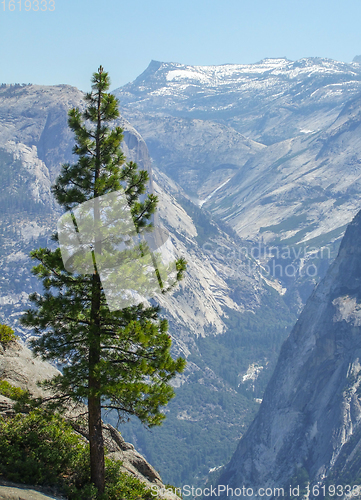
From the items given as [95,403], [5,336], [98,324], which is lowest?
[95,403]

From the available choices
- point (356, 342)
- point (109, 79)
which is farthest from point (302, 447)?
point (109, 79)

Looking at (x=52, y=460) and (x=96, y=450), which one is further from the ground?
(x=52, y=460)

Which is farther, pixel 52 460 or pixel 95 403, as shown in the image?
pixel 95 403

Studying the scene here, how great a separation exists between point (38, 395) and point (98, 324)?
31.2ft

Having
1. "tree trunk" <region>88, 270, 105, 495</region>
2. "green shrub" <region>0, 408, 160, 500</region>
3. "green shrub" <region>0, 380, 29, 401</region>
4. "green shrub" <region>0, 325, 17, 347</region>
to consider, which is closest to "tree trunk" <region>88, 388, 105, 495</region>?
"tree trunk" <region>88, 270, 105, 495</region>

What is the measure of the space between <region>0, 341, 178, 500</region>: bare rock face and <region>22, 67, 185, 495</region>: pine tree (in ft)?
10.7

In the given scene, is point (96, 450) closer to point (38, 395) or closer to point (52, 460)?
point (52, 460)

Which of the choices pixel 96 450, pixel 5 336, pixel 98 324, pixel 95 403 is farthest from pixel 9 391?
pixel 98 324

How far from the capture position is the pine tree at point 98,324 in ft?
72.0

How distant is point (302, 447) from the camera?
192 metres

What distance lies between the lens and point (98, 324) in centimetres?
2316

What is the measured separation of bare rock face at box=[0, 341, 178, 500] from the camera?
27.0 m

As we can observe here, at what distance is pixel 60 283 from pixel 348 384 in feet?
608

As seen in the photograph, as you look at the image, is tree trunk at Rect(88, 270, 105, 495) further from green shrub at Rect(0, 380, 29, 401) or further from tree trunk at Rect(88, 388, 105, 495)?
green shrub at Rect(0, 380, 29, 401)
